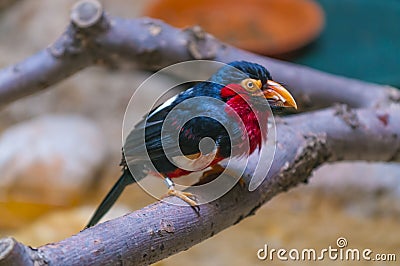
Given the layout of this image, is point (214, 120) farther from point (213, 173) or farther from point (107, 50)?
point (107, 50)

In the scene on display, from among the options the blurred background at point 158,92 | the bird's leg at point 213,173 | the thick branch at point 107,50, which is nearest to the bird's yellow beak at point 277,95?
the bird's leg at point 213,173

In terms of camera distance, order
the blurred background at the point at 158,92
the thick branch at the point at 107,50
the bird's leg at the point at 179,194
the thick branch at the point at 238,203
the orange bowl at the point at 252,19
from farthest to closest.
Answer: the orange bowl at the point at 252,19 < the blurred background at the point at 158,92 < the thick branch at the point at 107,50 < the bird's leg at the point at 179,194 < the thick branch at the point at 238,203

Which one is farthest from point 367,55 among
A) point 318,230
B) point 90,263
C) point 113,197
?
point 90,263

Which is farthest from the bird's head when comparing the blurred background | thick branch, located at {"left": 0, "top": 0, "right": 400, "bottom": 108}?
thick branch, located at {"left": 0, "top": 0, "right": 400, "bottom": 108}

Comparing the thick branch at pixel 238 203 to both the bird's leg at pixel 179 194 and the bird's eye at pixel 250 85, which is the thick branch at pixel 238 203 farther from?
the bird's eye at pixel 250 85

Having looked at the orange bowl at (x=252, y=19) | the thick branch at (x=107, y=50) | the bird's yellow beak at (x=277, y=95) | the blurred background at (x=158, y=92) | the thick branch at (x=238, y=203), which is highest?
the bird's yellow beak at (x=277, y=95)

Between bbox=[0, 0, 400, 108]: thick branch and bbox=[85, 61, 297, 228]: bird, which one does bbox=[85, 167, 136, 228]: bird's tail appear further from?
bbox=[0, 0, 400, 108]: thick branch
